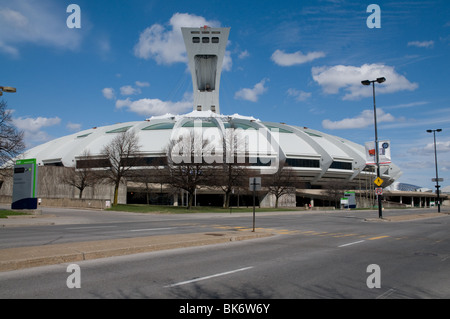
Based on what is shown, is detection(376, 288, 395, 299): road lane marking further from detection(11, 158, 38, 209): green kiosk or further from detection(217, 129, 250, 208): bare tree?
detection(217, 129, 250, 208): bare tree

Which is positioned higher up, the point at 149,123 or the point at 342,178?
the point at 149,123

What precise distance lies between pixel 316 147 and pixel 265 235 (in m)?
69.3

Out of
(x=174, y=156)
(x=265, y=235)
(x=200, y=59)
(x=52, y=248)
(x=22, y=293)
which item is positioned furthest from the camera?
(x=200, y=59)

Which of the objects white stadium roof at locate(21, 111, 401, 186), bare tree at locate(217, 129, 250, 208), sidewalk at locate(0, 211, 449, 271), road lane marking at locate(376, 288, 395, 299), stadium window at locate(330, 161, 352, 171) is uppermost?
white stadium roof at locate(21, 111, 401, 186)

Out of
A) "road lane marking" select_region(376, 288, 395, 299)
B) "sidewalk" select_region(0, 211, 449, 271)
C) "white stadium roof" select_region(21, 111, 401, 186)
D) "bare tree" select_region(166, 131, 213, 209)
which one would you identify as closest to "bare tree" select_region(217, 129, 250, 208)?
"bare tree" select_region(166, 131, 213, 209)

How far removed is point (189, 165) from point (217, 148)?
17.1 metres

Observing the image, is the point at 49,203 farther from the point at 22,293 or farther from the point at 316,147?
the point at 316,147

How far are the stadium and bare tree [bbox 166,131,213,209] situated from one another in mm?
12881

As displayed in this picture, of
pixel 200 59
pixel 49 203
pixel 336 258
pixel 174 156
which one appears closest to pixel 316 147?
pixel 200 59

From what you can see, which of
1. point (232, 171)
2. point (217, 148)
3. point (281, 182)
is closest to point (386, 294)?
point (232, 171)

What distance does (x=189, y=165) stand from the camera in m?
43.2

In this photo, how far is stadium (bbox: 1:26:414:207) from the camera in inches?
2527

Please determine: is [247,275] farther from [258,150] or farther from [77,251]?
[258,150]

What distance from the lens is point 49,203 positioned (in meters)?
49.7
